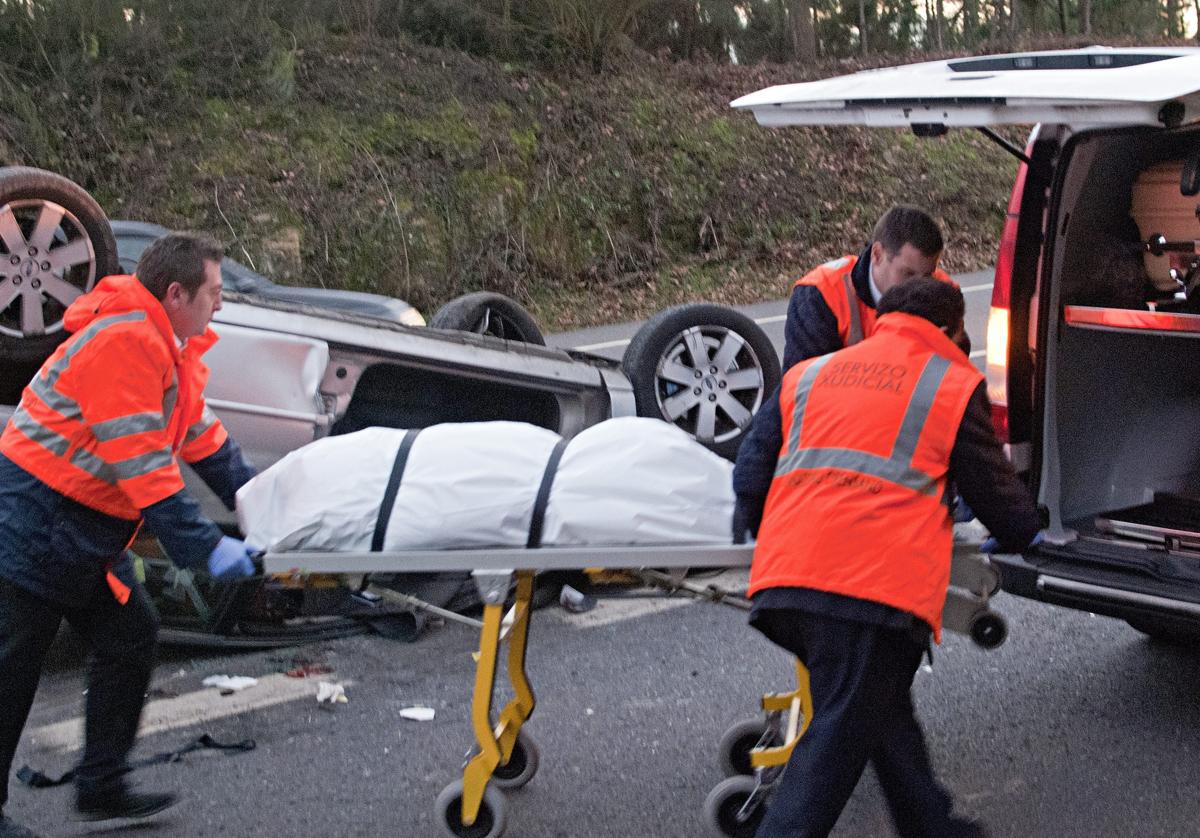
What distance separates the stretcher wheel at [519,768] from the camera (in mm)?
4098

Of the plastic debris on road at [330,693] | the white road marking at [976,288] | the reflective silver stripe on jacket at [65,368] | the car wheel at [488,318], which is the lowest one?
the white road marking at [976,288]

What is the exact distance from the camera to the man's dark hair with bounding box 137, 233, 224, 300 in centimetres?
375

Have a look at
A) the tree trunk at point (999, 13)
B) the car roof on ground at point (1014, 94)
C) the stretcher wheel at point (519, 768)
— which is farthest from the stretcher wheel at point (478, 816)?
the tree trunk at point (999, 13)

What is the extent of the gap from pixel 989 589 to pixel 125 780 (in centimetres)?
239

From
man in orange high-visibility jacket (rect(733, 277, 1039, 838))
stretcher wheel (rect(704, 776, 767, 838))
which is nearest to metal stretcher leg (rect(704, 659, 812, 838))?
stretcher wheel (rect(704, 776, 767, 838))

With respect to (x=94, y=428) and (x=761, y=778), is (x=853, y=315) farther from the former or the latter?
(x=94, y=428)

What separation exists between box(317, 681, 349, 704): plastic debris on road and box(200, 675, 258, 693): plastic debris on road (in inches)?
10.2

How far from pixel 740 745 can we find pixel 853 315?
1.33 meters

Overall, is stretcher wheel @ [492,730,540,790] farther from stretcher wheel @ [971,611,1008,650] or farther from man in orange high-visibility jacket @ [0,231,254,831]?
stretcher wheel @ [971,611,1008,650]

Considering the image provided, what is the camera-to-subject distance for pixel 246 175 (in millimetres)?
15094

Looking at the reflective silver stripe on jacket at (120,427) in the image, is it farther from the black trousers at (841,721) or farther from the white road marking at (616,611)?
the white road marking at (616,611)

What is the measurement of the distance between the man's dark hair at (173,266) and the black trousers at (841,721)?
1771 millimetres

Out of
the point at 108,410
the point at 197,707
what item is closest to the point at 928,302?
the point at 108,410

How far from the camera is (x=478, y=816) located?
147 inches
